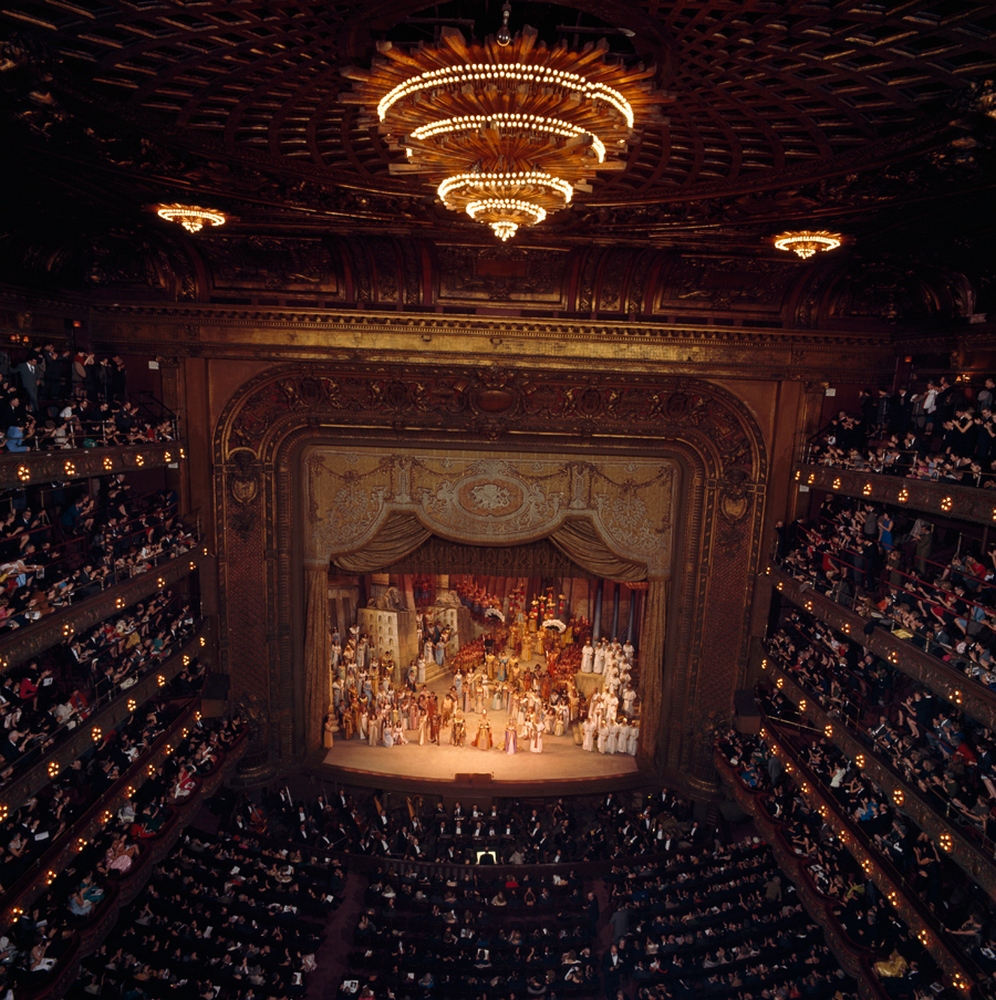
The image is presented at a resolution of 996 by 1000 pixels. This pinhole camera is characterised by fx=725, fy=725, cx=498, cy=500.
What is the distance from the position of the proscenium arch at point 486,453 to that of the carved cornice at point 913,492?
186cm

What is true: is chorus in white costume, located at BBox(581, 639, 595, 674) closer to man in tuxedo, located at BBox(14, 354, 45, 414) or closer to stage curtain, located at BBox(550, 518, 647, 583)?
stage curtain, located at BBox(550, 518, 647, 583)

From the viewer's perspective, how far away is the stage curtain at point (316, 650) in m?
16.1

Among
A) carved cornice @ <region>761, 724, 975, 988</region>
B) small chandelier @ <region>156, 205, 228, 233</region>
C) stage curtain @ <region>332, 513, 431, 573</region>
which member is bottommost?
carved cornice @ <region>761, 724, 975, 988</region>

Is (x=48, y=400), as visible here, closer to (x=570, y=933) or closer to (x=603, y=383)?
(x=603, y=383)

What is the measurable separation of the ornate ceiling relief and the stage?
15.6 feet

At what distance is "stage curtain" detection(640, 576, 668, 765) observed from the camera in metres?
16.2

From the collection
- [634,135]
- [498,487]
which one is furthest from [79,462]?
[634,135]

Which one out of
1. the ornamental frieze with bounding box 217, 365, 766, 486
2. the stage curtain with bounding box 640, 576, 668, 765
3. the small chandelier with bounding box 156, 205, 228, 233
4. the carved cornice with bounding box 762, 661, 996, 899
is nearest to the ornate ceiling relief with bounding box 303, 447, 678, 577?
the stage curtain with bounding box 640, 576, 668, 765

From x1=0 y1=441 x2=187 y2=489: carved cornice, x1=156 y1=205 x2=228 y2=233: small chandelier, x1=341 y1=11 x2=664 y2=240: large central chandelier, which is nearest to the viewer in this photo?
x1=341 y1=11 x2=664 y2=240: large central chandelier

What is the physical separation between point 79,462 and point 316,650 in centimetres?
695

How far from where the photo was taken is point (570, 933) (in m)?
12.2

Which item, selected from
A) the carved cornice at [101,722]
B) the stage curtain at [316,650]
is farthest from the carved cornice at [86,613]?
the stage curtain at [316,650]

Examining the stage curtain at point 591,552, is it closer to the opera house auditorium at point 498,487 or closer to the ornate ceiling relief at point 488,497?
the opera house auditorium at point 498,487

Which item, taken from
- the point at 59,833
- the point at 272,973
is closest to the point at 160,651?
the point at 59,833
